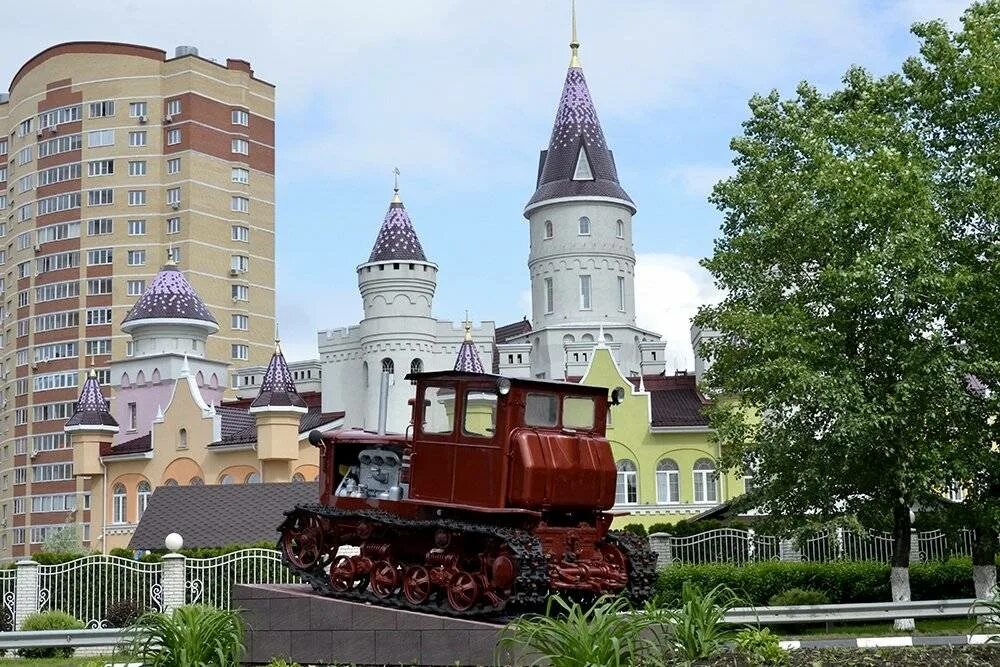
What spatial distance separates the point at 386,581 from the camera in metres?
16.9

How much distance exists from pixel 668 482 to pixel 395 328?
699 inches

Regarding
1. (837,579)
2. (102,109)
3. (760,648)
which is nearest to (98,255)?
(102,109)

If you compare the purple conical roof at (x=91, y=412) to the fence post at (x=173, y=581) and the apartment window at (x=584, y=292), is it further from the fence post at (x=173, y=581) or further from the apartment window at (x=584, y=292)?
the fence post at (x=173, y=581)

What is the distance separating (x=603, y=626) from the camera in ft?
39.4

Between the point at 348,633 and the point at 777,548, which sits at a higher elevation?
the point at 777,548

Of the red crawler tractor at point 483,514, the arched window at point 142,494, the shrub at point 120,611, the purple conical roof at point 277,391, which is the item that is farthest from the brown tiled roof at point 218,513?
the arched window at point 142,494

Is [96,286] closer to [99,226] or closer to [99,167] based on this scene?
[99,226]

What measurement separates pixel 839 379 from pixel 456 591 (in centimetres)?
1085

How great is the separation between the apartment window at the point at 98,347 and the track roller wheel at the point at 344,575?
86.1 metres

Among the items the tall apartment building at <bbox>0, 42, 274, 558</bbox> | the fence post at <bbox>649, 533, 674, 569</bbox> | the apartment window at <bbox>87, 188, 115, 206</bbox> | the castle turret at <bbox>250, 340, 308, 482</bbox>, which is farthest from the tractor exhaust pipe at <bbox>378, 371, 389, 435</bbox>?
the apartment window at <bbox>87, 188, 115, 206</bbox>

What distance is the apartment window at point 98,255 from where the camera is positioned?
101 metres

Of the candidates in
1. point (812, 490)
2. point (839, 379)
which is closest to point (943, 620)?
point (812, 490)

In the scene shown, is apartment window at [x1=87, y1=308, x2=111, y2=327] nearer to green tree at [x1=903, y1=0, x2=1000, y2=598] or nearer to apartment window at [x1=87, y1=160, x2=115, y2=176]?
apartment window at [x1=87, y1=160, x2=115, y2=176]

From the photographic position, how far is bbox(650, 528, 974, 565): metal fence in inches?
1278
